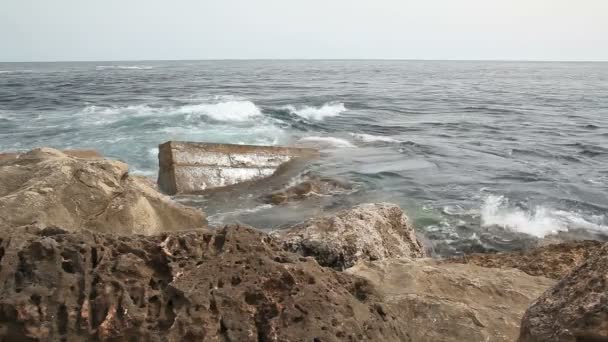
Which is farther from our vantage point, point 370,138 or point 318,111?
point 318,111

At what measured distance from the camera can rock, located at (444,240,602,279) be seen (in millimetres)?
5109

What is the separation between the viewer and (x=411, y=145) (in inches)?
563

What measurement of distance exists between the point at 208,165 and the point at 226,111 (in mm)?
10752

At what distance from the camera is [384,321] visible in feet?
8.96

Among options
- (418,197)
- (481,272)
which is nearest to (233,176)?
(418,197)

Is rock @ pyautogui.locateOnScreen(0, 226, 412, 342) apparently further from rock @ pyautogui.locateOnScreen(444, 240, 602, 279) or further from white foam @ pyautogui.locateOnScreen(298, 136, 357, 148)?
white foam @ pyautogui.locateOnScreen(298, 136, 357, 148)

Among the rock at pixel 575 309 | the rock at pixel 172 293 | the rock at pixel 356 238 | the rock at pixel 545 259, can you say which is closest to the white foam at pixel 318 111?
the rock at pixel 356 238

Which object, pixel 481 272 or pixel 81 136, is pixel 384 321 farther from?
pixel 81 136

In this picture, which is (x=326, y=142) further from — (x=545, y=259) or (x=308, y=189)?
(x=545, y=259)

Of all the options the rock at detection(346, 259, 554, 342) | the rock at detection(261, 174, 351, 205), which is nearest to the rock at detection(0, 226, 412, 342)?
the rock at detection(346, 259, 554, 342)

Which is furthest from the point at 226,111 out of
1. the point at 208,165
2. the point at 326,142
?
the point at 208,165

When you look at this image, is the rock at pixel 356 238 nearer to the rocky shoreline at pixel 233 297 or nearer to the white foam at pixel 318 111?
the rocky shoreline at pixel 233 297

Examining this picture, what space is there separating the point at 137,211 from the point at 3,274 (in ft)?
9.21

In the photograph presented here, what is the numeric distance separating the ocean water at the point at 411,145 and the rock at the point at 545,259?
1.16 metres
